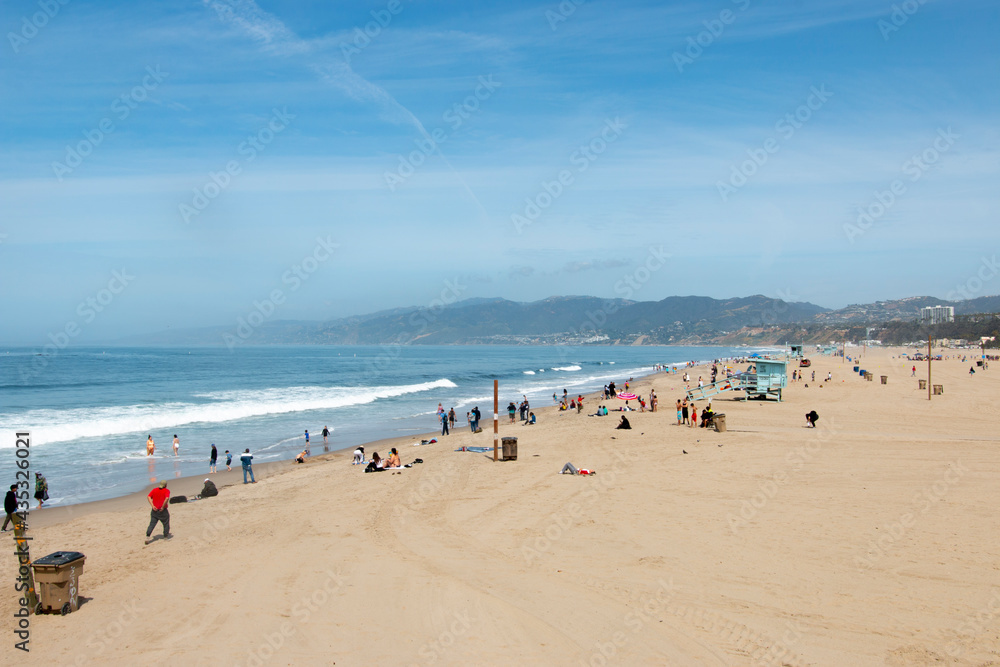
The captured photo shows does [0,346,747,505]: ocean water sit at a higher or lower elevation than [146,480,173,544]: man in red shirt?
lower

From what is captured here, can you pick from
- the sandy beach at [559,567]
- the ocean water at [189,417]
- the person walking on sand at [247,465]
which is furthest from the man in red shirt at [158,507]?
the ocean water at [189,417]

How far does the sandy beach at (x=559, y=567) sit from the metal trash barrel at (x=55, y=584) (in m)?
0.16

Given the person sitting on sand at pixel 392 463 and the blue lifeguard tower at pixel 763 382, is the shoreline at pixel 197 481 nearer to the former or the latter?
the person sitting on sand at pixel 392 463

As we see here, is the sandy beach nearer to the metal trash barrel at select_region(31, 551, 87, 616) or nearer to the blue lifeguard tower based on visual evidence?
the metal trash barrel at select_region(31, 551, 87, 616)

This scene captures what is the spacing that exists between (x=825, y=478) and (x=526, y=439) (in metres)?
10.5

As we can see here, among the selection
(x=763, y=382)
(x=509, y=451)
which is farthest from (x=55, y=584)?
(x=763, y=382)

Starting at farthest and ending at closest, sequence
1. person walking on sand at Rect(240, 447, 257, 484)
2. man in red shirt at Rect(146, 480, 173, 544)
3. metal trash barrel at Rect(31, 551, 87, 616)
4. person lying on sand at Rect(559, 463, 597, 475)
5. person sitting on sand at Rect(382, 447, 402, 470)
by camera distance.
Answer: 1. person sitting on sand at Rect(382, 447, 402, 470)
2. person walking on sand at Rect(240, 447, 257, 484)
3. person lying on sand at Rect(559, 463, 597, 475)
4. man in red shirt at Rect(146, 480, 173, 544)
5. metal trash barrel at Rect(31, 551, 87, 616)

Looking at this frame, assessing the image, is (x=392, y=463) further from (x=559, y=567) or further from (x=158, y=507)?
(x=559, y=567)

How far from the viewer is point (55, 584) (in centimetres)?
764

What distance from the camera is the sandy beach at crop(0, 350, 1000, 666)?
6621 millimetres

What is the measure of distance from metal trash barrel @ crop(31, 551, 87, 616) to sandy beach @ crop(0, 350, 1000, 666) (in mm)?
161

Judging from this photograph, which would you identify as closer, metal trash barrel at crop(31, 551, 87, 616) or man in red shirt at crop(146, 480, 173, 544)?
metal trash barrel at crop(31, 551, 87, 616)

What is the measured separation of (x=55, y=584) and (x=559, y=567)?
22.0 ft

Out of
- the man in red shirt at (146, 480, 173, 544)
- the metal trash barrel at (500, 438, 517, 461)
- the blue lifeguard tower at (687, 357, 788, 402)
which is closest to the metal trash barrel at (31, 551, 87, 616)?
the man in red shirt at (146, 480, 173, 544)
